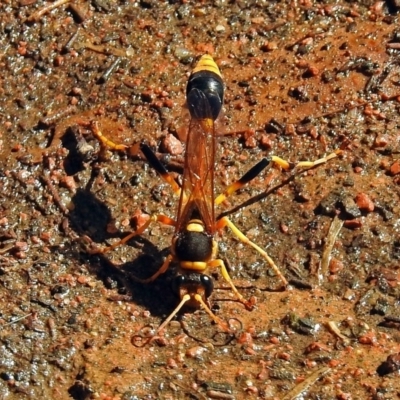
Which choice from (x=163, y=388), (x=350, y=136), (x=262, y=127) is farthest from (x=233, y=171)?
(x=163, y=388)

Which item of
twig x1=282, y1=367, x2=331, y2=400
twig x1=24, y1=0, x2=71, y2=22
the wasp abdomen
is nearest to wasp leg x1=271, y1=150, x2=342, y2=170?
the wasp abdomen

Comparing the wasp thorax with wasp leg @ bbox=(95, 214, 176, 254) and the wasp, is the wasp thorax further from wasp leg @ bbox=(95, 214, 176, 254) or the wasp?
wasp leg @ bbox=(95, 214, 176, 254)

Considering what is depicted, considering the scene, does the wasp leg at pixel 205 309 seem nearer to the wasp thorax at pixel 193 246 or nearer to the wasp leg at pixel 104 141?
the wasp thorax at pixel 193 246

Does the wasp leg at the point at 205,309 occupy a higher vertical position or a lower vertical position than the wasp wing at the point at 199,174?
lower

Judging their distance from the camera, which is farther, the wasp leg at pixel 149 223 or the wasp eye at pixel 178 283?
the wasp leg at pixel 149 223

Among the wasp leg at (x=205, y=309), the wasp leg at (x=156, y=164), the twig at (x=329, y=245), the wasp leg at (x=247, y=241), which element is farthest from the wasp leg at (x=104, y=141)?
the twig at (x=329, y=245)

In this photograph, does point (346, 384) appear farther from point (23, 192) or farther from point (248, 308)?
point (23, 192)

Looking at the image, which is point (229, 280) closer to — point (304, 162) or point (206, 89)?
point (304, 162)
